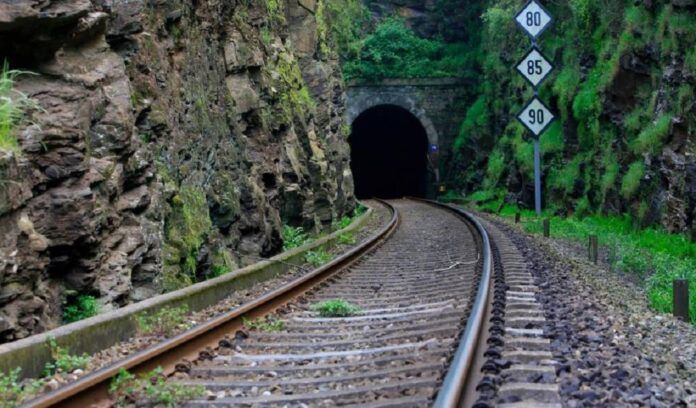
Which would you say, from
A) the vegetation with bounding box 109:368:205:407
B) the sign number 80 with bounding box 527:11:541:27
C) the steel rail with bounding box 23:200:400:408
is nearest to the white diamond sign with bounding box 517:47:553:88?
the sign number 80 with bounding box 527:11:541:27

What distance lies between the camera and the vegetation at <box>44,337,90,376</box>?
15.5 feet

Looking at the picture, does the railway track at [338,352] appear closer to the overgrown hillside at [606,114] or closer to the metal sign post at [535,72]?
the overgrown hillside at [606,114]

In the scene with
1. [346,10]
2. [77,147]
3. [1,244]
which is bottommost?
[1,244]

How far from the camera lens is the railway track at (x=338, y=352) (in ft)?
12.9

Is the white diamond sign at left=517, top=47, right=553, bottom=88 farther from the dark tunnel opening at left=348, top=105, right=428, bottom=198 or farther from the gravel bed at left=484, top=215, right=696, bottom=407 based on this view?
the dark tunnel opening at left=348, top=105, right=428, bottom=198

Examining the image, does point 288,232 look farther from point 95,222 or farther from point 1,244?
point 1,244

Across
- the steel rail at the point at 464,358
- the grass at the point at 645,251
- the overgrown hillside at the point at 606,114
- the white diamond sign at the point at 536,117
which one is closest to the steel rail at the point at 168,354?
the steel rail at the point at 464,358

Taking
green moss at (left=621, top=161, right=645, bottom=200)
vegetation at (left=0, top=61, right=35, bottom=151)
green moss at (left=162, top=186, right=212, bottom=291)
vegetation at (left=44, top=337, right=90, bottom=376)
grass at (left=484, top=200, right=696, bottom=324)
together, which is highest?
vegetation at (left=0, top=61, right=35, bottom=151)

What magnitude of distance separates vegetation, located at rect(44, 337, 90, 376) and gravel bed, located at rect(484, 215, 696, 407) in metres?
2.79

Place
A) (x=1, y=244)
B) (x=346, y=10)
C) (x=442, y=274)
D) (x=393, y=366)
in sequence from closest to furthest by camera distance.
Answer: (x=393, y=366), (x=1, y=244), (x=442, y=274), (x=346, y=10)

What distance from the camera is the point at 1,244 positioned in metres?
5.07

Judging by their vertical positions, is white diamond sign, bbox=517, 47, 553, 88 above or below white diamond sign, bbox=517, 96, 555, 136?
above

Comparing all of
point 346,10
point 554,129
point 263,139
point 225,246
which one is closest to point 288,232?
point 263,139

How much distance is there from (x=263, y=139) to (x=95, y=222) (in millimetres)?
6511
